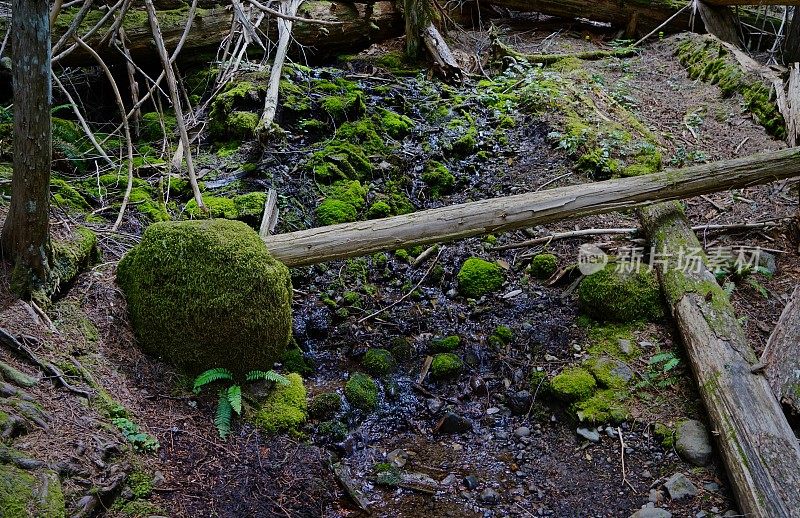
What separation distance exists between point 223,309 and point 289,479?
1.25 metres

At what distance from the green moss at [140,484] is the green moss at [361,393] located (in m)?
1.71

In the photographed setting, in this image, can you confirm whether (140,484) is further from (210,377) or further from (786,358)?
(786,358)

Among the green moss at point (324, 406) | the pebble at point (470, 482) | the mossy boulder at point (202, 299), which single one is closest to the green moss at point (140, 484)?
the mossy boulder at point (202, 299)

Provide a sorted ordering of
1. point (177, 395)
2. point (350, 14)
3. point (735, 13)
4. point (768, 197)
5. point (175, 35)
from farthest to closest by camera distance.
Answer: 1. point (735, 13)
2. point (350, 14)
3. point (175, 35)
4. point (768, 197)
5. point (177, 395)

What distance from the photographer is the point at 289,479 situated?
3881 millimetres

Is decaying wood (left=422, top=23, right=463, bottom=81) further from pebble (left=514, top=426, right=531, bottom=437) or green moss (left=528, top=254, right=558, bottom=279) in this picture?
pebble (left=514, top=426, right=531, bottom=437)

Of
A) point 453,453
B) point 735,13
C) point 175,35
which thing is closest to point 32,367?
point 453,453

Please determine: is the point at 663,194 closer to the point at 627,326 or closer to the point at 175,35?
the point at 627,326

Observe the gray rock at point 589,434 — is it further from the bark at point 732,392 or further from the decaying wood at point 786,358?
the decaying wood at point 786,358

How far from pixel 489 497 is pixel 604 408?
45.2 inches

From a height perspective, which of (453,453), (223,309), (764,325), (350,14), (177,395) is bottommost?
(453,453)

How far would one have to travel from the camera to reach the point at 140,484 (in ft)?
11.0

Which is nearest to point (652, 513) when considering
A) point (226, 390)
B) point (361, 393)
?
point (361, 393)

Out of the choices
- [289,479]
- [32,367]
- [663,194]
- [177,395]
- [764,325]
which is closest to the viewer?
[32,367]
